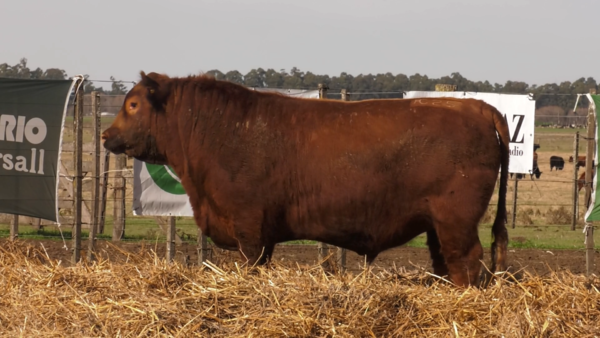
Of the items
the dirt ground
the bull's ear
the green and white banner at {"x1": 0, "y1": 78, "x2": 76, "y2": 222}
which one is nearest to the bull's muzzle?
the bull's ear

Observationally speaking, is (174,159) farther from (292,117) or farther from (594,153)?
(594,153)

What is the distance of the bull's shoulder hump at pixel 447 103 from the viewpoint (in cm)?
669

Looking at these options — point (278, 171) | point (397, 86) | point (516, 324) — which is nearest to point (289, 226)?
point (278, 171)

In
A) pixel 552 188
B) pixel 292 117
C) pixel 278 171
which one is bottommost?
pixel 552 188

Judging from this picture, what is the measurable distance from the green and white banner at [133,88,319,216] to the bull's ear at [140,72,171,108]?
6.14 feet

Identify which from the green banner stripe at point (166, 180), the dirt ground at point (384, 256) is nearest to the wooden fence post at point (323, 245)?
the dirt ground at point (384, 256)

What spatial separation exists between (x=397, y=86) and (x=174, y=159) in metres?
47.4

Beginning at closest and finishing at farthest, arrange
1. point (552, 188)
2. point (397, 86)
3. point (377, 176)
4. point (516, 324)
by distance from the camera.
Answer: point (516, 324) → point (377, 176) → point (552, 188) → point (397, 86)

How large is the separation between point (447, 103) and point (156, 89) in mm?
2574

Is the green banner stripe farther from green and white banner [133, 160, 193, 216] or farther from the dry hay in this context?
the dry hay

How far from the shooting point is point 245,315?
464 cm

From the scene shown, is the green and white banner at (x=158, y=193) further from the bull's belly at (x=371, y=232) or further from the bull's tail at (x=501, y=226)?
the bull's tail at (x=501, y=226)

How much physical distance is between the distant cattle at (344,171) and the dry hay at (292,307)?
1203mm

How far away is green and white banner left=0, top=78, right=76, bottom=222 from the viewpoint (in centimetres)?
838
